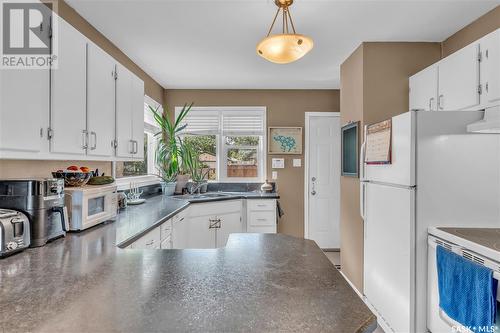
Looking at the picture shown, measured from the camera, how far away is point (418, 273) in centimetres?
175

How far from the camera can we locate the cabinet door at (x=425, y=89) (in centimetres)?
223

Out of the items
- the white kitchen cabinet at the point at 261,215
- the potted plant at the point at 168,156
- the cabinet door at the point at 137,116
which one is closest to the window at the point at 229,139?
the potted plant at the point at 168,156

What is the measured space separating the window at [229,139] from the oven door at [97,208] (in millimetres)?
2327

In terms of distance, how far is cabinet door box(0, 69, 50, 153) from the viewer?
3.74 feet

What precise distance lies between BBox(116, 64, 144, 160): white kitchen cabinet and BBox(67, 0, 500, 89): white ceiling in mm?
428

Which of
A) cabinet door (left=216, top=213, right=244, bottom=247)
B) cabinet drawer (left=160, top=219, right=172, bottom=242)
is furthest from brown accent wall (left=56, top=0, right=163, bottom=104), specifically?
cabinet door (left=216, top=213, right=244, bottom=247)

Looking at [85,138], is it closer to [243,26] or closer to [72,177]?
[72,177]

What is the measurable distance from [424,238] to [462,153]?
589mm

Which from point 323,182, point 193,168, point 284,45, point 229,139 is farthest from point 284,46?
point 323,182

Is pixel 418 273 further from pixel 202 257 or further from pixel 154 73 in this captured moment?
pixel 154 73

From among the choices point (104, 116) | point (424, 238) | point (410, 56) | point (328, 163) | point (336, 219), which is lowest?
point (336, 219)

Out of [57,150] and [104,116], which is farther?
[104,116]

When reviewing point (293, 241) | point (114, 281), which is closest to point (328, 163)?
point (293, 241)

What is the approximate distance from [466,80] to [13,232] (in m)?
2.79
